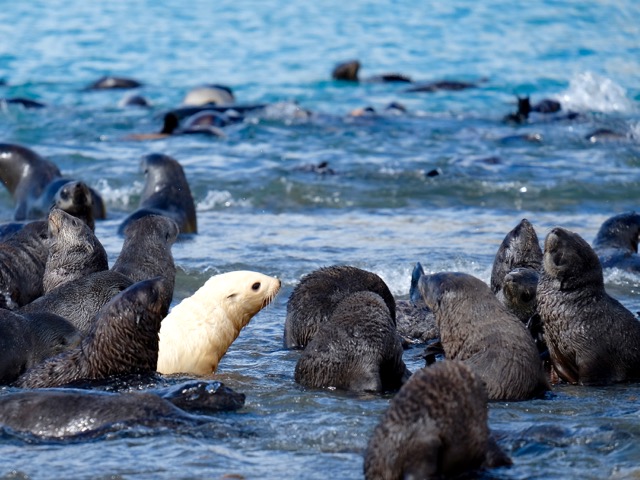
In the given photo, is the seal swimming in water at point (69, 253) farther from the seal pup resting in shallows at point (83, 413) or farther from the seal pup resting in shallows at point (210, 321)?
the seal pup resting in shallows at point (83, 413)

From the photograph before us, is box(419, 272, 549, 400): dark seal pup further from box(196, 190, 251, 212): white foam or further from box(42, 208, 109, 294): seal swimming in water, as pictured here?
box(196, 190, 251, 212): white foam

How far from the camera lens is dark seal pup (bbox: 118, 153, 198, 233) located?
1309cm

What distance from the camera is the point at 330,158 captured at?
18141 mm

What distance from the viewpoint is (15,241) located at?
9914mm

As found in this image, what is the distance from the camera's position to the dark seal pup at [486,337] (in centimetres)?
683

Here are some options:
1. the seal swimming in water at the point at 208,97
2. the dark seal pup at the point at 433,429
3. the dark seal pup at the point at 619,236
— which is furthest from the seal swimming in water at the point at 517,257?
the seal swimming in water at the point at 208,97

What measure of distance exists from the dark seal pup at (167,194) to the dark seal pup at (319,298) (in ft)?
15.1

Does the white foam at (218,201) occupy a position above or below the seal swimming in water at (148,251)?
below

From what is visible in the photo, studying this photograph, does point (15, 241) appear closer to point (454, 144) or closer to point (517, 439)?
point (517, 439)

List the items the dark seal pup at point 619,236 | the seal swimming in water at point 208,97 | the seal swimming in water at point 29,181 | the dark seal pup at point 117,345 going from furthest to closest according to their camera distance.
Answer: the seal swimming in water at point 208,97, the seal swimming in water at point 29,181, the dark seal pup at point 619,236, the dark seal pup at point 117,345

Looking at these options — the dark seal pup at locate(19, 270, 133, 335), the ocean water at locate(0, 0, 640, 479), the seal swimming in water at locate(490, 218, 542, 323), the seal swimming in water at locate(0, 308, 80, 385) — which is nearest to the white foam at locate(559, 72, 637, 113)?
the ocean water at locate(0, 0, 640, 479)

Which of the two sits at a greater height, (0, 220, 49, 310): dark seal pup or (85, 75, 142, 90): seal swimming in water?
(85, 75, 142, 90): seal swimming in water

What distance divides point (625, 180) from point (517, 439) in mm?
10863

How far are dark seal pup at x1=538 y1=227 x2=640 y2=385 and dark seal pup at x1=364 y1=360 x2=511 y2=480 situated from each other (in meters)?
2.37
